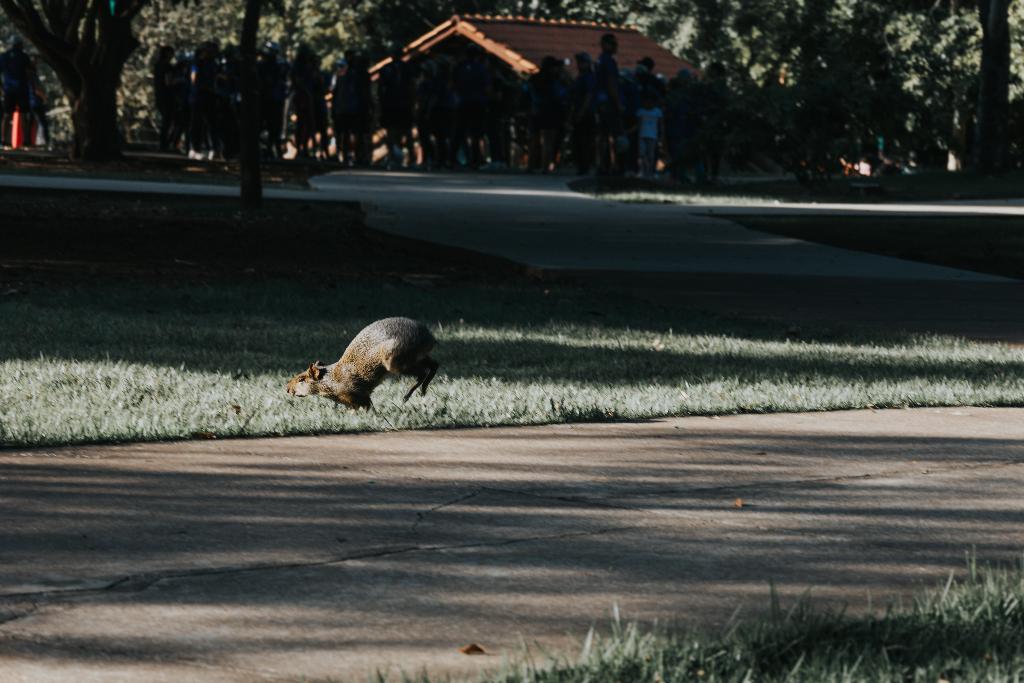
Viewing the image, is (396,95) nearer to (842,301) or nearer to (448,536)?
(842,301)

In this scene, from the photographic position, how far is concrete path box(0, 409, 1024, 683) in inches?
149

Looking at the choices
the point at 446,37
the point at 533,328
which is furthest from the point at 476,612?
the point at 446,37

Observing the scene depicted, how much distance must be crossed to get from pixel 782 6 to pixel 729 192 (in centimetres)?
2390

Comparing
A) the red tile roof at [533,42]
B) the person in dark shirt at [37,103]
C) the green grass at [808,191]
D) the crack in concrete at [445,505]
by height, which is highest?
the red tile roof at [533,42]

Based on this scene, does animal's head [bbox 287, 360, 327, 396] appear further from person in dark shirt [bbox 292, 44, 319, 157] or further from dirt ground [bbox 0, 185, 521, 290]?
person in dark shirt [bbox 292, 44, 319, 157]

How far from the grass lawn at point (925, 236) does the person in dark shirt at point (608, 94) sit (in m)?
7.95

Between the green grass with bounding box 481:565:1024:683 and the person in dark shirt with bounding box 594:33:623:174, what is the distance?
2297cm

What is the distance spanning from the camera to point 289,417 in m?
6.54

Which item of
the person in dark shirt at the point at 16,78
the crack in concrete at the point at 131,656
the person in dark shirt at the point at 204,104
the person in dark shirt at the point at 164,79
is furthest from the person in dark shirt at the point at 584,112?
the crack in concrete at the point at 131,656

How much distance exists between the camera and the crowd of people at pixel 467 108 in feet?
93.5

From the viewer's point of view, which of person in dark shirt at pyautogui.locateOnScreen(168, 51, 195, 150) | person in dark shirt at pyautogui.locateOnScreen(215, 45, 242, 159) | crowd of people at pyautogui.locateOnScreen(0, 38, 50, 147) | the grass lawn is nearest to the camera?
the grass lawn

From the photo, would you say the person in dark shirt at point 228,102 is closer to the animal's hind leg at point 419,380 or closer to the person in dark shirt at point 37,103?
the person in dark shirt at point 37,103

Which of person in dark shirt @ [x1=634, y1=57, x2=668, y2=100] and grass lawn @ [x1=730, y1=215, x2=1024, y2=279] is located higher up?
person in dark shirt @ [x1=634, y1=57, x2=668, y2=100]

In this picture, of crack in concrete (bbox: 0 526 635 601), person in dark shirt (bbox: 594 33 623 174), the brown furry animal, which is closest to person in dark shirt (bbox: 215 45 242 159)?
person in dark shirt (bbox: 594 33 623 174)
